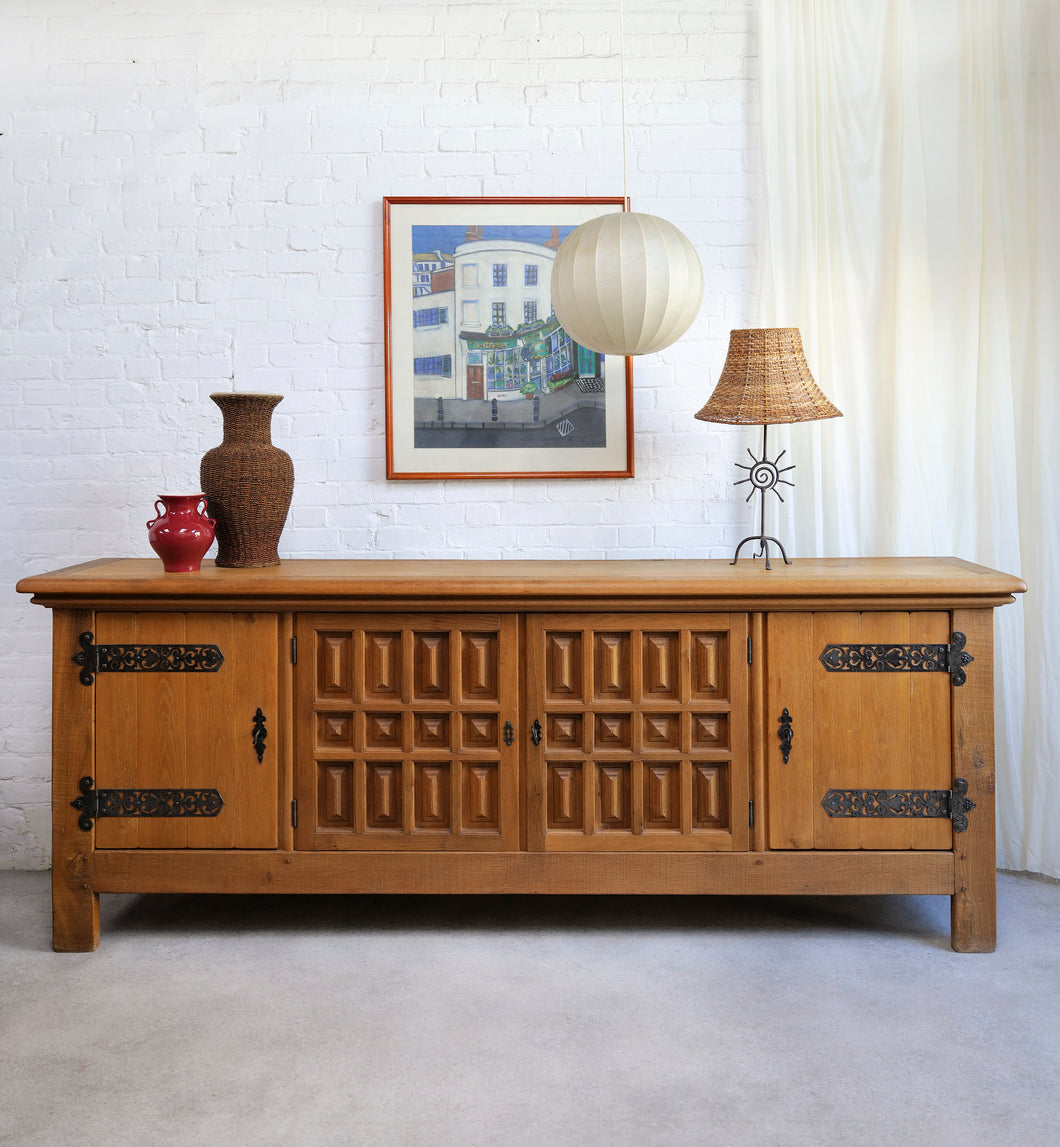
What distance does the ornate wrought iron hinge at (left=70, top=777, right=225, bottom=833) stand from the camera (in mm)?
2744

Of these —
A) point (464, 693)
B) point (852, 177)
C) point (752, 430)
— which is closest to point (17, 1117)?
point (464, 693)

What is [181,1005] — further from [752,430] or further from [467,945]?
[752,430]

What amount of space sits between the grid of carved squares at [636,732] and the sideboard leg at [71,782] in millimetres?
1252

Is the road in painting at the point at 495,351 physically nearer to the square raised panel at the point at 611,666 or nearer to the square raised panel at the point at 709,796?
the square raised panel at the point at 611,666

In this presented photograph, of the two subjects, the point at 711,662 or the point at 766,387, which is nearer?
the point at 711,662

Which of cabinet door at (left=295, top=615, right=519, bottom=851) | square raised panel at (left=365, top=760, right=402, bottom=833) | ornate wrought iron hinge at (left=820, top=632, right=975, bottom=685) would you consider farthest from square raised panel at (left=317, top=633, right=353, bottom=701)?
ornate wrought iron hinge at (left=820, top=632, right=975, bottom=685)

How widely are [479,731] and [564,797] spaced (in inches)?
11.6

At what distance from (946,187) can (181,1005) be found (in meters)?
3.28

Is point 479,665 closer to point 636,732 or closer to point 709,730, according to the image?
point 636,732

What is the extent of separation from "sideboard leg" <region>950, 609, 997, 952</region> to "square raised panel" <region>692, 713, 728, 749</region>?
1.98ft

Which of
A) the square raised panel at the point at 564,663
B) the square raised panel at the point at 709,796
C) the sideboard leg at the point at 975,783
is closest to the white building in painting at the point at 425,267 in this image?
the square raised panel at the point at 564,663

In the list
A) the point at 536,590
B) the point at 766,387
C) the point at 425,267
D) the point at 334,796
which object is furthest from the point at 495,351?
the point at 334,796

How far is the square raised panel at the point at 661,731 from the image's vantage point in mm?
2760

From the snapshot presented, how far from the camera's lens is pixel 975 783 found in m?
2.68
